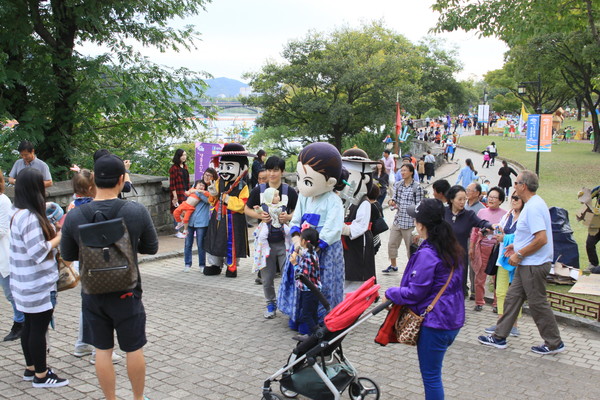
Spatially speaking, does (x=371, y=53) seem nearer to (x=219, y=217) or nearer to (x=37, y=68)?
(x=37, y=68)

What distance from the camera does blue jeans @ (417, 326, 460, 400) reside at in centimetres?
412

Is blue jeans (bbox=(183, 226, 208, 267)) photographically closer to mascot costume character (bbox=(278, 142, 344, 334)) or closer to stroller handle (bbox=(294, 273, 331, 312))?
mascot costume character (bbox=(278, 142, 344, 334))

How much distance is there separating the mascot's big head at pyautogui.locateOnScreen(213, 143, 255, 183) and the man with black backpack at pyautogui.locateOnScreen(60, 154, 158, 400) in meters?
4.29

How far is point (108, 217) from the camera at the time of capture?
3.91 meters

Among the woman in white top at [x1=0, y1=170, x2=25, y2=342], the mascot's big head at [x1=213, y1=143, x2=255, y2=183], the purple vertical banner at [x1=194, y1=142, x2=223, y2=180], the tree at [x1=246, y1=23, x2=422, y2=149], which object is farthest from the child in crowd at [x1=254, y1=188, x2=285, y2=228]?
the tree at [x1=246, y1=23, x2=422, y2=149]

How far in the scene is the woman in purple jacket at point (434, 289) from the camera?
406cm

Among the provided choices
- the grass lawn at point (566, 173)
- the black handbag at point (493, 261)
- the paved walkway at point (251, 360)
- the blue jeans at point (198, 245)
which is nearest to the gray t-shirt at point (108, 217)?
the paved walkway at point (251, 360)

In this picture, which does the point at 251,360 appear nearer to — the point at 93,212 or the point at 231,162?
the point at 93,212

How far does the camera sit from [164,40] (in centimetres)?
1252

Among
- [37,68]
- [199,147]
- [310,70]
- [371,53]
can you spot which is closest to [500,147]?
[371,53]

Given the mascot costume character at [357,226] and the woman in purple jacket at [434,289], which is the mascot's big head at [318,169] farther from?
the woman in purple jacket at [434,289]

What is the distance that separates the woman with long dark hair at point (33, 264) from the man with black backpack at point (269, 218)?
Result: 9.12 feet

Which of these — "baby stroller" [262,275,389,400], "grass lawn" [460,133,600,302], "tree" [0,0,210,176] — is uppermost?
"tree" [0,0,210,176]

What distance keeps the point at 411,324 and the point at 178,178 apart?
26.2 ft
